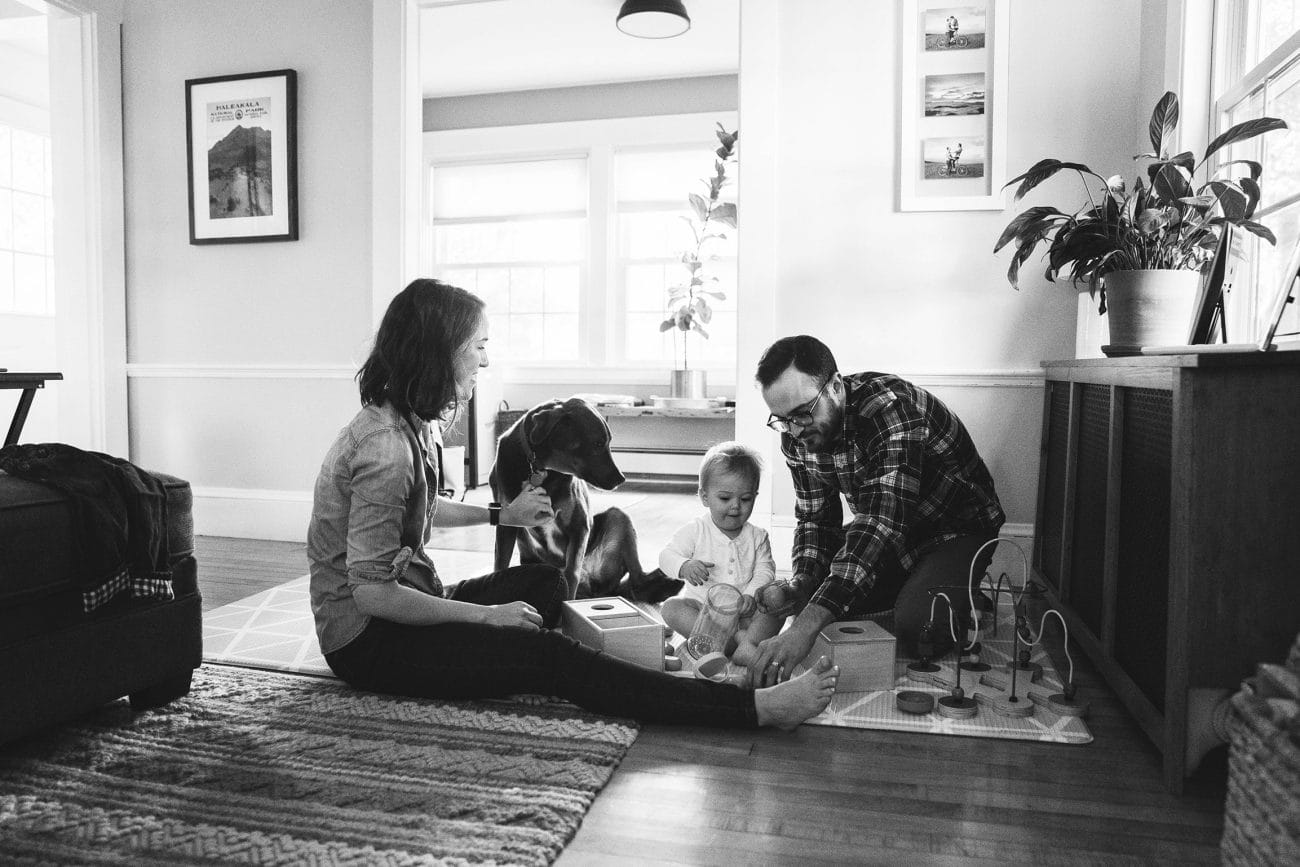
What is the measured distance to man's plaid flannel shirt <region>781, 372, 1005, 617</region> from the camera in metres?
1.94

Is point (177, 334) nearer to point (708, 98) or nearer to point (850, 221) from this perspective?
point (850, 221)

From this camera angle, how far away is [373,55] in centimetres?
355

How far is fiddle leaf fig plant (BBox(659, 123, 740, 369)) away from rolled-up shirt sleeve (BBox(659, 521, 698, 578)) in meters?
3.22

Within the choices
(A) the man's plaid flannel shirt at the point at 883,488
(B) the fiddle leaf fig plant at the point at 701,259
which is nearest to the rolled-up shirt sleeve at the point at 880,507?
(A) the man's plaid flannel shirt at the point at 883,488

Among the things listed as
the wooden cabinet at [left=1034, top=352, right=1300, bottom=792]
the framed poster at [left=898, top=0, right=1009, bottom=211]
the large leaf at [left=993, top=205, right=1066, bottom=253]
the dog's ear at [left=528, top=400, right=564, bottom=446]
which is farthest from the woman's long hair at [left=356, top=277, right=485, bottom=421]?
the framed poster at [left=898, top=0, right=1009, bottom=211]

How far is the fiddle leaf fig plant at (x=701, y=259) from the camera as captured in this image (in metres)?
5.54

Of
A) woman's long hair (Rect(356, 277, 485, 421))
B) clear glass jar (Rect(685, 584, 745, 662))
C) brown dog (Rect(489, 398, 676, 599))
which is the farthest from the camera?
brown dog (Rect(489, 398, 676, 599))

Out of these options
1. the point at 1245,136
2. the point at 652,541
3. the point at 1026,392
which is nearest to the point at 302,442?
the point at 652,541

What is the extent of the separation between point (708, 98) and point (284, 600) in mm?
4736

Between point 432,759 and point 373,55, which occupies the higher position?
point 373,55

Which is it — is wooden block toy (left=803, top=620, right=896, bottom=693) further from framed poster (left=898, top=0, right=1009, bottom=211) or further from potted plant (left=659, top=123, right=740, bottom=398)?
potted plant (left=659, top=123, right=740, bottom=398)

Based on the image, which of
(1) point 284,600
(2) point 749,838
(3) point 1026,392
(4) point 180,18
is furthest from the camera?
(4) point 180,18

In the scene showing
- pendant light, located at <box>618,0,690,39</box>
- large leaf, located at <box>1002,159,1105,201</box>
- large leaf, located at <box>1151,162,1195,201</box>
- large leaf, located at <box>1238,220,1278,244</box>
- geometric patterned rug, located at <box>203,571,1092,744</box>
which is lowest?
geometric patterned rug, located at <box>203,571,1092,744</box>

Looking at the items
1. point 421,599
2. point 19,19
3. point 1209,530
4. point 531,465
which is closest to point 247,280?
point 19,19
